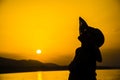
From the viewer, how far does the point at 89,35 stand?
10.6 meters

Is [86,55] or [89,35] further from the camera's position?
[86,55]

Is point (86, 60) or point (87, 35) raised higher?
point (87, 35)

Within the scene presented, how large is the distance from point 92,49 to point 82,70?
73 cm

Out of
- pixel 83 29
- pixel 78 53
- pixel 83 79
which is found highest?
pixel 83 29

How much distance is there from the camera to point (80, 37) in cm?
1080

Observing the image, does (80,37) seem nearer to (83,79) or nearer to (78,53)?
(78,53)

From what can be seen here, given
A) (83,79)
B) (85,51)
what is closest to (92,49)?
(85,51)

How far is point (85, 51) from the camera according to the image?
35.4 ft

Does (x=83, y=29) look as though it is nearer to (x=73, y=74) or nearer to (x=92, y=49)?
(x=92, y=49)

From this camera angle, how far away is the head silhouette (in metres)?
10.5

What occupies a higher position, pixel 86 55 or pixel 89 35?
pixel 89 35

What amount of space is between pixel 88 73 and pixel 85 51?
0.70 metres

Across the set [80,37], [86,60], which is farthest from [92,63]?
[80,37]

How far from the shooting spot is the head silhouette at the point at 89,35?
10.5 m
